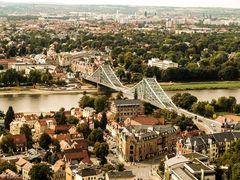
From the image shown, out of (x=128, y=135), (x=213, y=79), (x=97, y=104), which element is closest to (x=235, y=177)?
(x=128, y=135)

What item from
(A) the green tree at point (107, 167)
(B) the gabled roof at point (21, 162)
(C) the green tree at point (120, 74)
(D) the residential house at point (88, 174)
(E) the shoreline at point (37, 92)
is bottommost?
(E) the shoreline at point (37, 92)

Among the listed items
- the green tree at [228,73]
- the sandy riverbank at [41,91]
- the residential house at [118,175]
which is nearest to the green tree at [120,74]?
the sandy riverbank at [41,91]

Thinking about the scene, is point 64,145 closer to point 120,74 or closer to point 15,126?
point 15,126

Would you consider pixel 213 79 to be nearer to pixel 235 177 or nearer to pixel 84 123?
pixel 84 123

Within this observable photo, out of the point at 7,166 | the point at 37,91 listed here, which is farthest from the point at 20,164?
the point at 37,91

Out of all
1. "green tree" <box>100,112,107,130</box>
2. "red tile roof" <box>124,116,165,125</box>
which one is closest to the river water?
"green tree" <box>100,112,107,130</box>

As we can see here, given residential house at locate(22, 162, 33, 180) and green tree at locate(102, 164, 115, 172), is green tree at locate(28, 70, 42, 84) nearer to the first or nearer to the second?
residential house at locate(22, 162, 33, 180)

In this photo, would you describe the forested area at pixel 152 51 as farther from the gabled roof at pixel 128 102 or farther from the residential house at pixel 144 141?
the residential house at pixel 144 141
